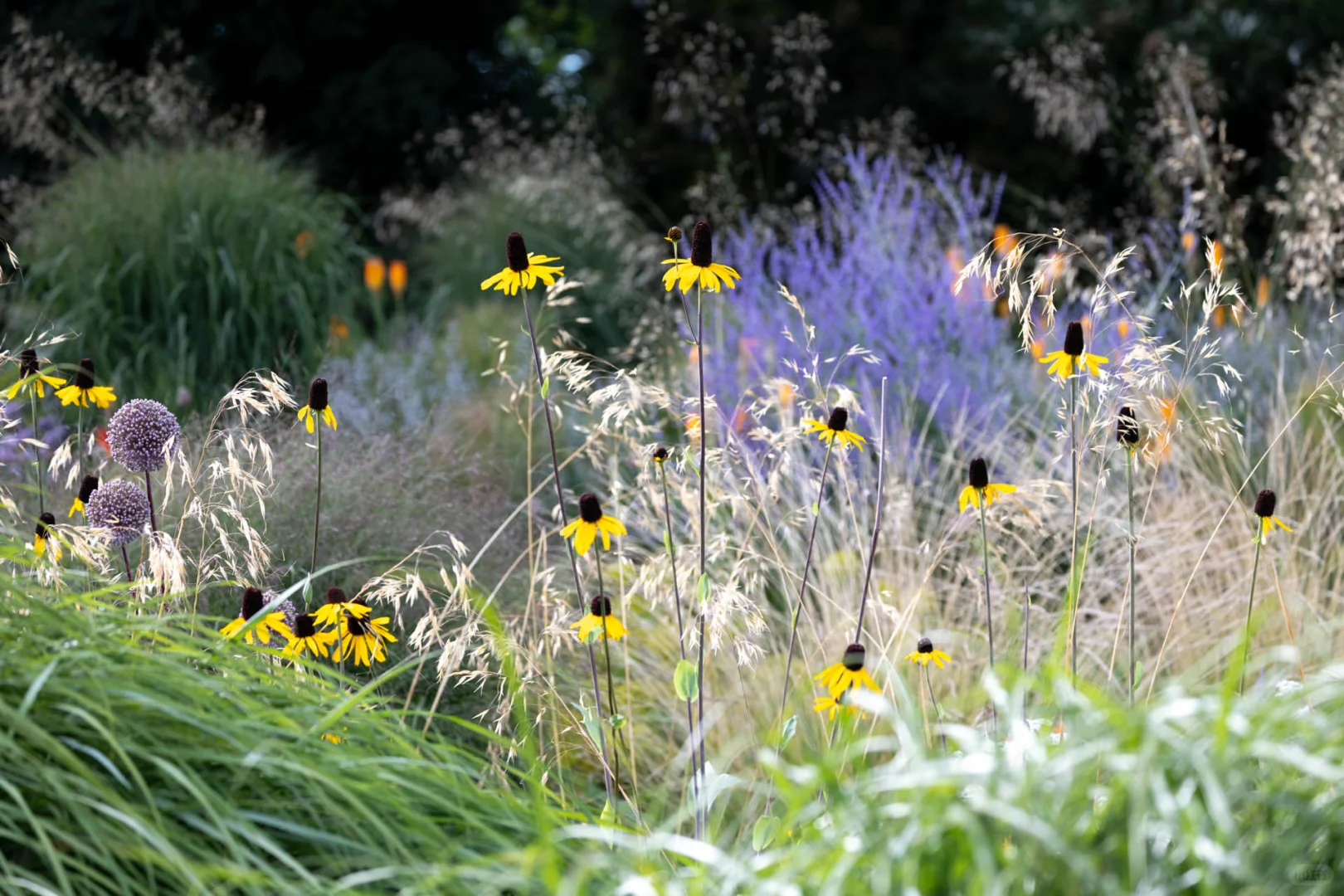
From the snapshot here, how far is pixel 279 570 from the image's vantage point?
103 inches

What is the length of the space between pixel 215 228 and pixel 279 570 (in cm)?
363

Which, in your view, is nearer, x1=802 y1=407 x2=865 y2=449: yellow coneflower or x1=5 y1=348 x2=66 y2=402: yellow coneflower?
x1=802 y1=407 x2=865 y2=449: yellow coneflower

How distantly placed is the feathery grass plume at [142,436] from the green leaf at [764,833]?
3.58 feet

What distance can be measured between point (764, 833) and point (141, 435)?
3.91 ft

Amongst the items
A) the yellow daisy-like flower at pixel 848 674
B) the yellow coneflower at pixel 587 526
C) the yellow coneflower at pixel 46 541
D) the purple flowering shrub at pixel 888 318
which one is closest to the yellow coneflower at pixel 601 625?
the yellow coneflower at pixel 587 526

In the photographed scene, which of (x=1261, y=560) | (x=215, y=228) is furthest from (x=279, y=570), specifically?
(x=215, y=228)

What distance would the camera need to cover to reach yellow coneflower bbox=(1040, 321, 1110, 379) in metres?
1.84

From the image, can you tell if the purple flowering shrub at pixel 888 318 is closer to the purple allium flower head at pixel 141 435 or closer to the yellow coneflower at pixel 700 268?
the yellow coneflower at pixel 700 268

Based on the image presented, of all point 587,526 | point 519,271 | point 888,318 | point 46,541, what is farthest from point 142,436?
point 888,318

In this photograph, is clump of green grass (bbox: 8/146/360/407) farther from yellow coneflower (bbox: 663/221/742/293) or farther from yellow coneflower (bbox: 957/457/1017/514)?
yellow coneflower (bbox: 957/457/1017/514)

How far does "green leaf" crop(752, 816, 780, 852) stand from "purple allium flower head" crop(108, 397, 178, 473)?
1.13 metres

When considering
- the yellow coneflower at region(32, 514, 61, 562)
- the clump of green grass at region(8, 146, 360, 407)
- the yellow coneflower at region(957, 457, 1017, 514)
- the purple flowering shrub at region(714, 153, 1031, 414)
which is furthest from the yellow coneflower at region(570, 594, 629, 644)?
the clump of green grass at region(8, 146, 360, 407)

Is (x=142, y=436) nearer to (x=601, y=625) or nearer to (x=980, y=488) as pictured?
(x=601, y=625)

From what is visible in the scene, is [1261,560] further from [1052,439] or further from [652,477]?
[652,477]
